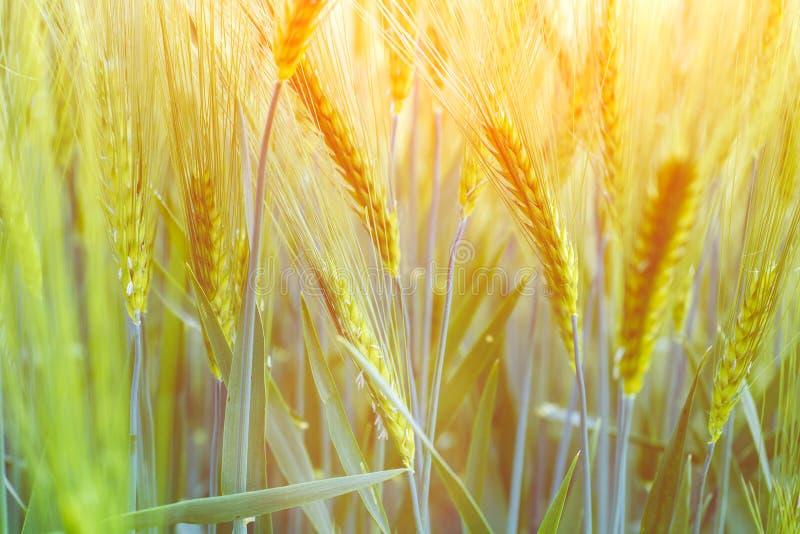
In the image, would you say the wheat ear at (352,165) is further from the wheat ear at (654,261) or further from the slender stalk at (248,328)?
the wheat ear at (654,261)

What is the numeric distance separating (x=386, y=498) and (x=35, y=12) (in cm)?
46

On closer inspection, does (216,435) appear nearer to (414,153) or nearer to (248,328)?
(248,328)

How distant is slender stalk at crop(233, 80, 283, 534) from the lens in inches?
11.9

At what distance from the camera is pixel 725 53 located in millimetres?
350

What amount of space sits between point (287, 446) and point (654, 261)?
0.27 m

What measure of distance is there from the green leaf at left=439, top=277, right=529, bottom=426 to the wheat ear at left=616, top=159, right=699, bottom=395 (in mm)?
129

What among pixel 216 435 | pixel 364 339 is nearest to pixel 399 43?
pixel 364 339

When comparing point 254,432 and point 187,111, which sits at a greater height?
point 187,111

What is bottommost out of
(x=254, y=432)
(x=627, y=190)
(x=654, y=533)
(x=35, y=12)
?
(x=654, y=533)

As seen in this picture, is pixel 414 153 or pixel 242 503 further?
pixel 414 153

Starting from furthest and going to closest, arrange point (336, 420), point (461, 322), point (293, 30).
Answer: point (461, 322)
point (336, 420)
point (293, 30)

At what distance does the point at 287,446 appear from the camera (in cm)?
42

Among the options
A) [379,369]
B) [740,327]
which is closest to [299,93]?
[379,369]

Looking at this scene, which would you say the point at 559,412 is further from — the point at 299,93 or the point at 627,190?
the point at 299,93
